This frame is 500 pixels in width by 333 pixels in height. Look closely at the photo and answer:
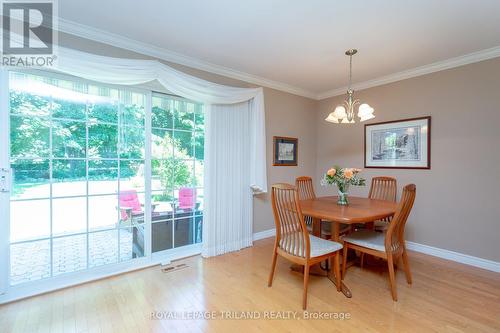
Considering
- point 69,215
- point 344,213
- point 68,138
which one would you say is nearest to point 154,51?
point 68,138

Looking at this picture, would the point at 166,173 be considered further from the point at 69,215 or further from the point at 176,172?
the point at 69,215

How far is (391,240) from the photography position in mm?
2178

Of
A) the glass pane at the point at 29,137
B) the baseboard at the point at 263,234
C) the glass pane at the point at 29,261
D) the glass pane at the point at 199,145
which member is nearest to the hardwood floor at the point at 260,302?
the glass pane at the point at 29,261

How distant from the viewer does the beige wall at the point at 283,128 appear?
370 centimetres

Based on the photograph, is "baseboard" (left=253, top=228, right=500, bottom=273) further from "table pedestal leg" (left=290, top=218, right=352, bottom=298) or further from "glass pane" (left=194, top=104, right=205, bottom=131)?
"glass pane" (left=194, top=104, right=205, bottom=131)

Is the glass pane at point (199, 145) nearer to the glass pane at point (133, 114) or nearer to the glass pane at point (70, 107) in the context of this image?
the glass pane at point (133, 114)

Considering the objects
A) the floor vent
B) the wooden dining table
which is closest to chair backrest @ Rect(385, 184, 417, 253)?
the wooden dining table

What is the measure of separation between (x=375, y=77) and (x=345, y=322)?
3.28 metres

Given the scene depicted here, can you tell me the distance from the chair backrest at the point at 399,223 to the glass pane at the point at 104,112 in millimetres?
2970

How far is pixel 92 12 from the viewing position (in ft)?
6.70

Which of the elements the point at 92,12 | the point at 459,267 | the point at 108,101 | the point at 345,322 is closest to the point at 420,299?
the point at 345,322

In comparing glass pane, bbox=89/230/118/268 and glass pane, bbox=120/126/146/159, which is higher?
glass pane, bbox=120/126/146/159

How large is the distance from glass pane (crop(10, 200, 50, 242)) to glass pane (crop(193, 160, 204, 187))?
155 centimetres

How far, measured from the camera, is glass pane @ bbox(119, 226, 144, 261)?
2.68 meters
